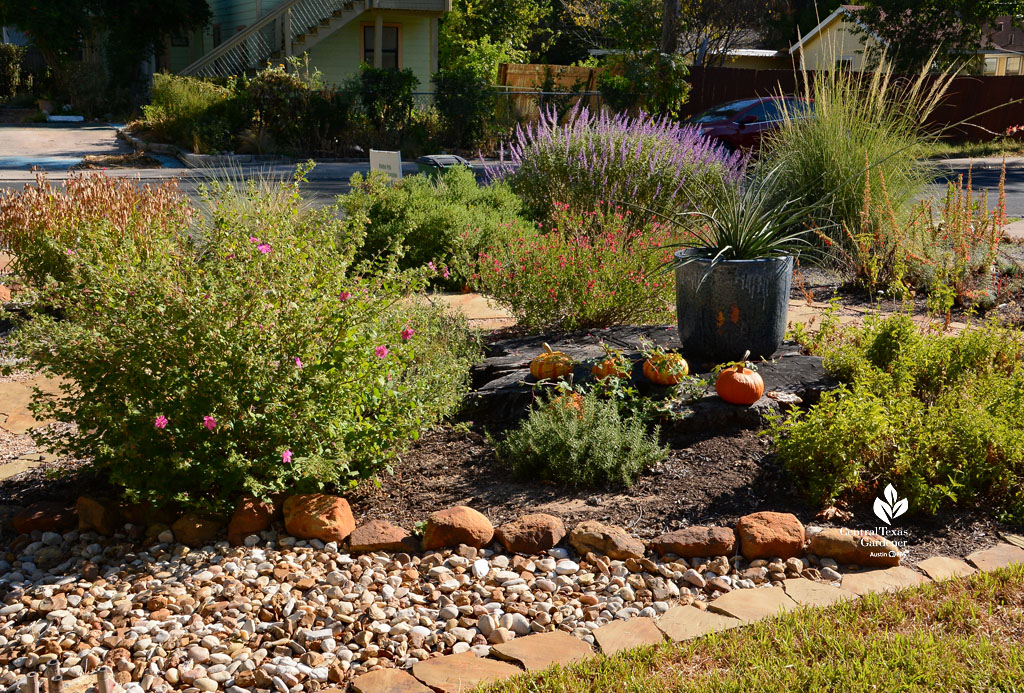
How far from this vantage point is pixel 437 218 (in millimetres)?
8070

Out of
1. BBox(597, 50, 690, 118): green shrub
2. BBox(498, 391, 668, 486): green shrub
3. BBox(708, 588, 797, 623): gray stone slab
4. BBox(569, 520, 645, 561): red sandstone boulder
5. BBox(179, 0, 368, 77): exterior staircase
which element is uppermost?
BBox(179, 0, 368, 77): exterior staircase

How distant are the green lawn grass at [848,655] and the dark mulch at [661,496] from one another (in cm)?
46

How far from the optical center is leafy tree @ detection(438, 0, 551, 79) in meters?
31.3

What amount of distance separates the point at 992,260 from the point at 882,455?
4277 mm

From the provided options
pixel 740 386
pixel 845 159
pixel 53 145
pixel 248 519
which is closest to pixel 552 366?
pixel 740 386

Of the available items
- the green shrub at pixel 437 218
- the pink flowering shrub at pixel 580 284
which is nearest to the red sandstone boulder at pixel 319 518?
the pink flowering shrub at pixel 580 284

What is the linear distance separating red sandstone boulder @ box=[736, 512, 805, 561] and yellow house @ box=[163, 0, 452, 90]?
2078 centimetres

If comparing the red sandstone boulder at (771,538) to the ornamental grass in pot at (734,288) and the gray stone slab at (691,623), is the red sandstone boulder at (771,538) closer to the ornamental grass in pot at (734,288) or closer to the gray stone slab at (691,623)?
the gray stone slab at (691,623)

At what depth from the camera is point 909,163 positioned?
8617 millimetres

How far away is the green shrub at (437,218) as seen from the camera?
7609 millimetres

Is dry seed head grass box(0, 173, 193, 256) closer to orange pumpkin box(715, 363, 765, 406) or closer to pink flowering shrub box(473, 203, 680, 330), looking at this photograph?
pink flowering shrub box(473, 203, 680, 330)

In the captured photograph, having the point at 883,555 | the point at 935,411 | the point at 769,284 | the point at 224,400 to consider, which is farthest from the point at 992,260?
the point at 224,400

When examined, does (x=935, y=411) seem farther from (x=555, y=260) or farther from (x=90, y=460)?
(x=90, y=460)

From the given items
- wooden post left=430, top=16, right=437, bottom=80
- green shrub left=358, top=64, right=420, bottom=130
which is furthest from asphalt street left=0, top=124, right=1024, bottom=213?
wooden post left=430, top=16, right=437, bottom=80
